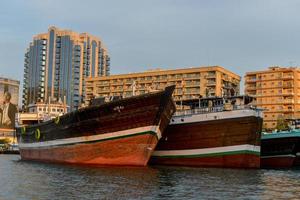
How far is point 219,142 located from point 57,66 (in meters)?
134

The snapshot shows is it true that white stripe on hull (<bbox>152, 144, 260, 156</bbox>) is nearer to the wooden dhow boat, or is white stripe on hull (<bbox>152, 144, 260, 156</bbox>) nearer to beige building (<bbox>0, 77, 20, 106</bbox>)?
the wooden dhow boat

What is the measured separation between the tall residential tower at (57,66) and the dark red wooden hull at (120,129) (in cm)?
12444

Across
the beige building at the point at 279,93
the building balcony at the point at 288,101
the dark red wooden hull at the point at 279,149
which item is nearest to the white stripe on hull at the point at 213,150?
the dark red wooden hull at the point at 279,149

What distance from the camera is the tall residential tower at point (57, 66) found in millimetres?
168125

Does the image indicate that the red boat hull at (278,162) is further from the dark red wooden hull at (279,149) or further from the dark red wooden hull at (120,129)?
the dark red wooden hull at (120,129)

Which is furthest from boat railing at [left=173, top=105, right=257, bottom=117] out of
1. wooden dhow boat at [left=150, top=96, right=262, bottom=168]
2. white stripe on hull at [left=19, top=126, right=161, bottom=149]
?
white stripe on hull at [left=19, top=126, right=161, bottom=149]

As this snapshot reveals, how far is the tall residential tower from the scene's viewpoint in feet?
552

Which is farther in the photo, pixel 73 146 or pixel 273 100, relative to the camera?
pixel 273 100

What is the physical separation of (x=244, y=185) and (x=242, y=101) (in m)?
21.4

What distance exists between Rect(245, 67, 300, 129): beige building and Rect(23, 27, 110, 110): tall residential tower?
7662cm

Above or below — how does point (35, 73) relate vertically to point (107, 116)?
above

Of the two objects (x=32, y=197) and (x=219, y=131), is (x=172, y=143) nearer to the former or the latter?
(x=219, y=131)

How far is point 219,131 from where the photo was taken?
43844 millimetres

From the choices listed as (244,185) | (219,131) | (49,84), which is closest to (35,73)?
(49,84)
